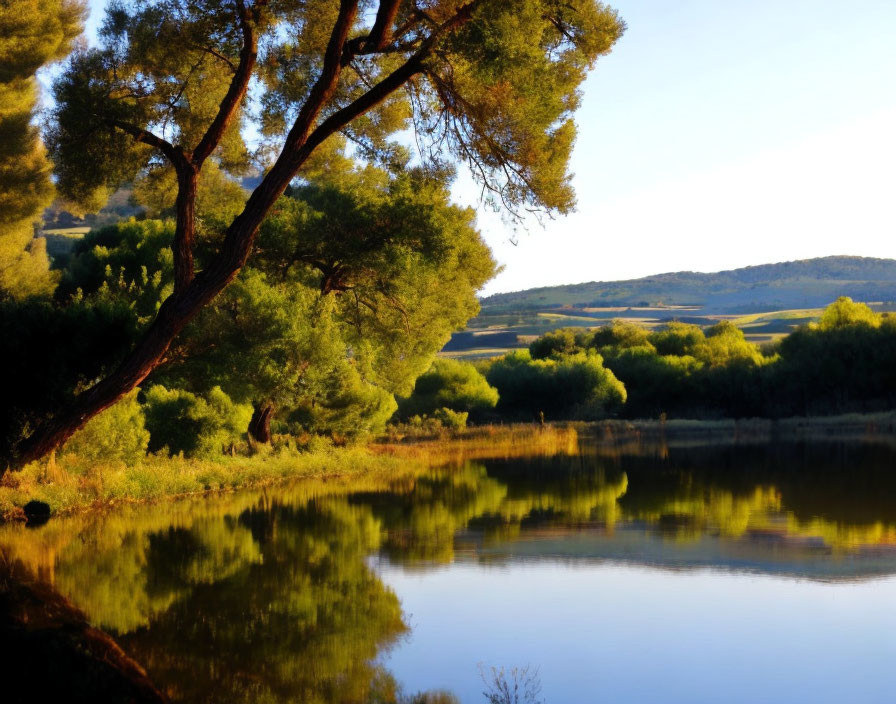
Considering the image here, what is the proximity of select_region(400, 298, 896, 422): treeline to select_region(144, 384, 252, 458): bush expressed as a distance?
24.6 m

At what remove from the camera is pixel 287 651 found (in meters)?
7.29

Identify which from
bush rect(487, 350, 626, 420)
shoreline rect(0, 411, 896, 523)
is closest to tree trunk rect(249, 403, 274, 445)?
shoreline rect(0, 411, 896, 523)

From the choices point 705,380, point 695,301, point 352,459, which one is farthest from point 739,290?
point 352,459

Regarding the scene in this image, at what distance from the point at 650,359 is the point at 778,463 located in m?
31.5

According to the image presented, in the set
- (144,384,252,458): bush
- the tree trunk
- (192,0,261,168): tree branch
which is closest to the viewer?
(192,0,261,168): tree branch

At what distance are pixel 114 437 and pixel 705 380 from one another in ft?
129

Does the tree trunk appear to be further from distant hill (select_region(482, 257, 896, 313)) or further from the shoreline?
distant hill (select_region(482, 257, 896, 313))

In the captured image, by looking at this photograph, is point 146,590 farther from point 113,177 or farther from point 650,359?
point 650,359

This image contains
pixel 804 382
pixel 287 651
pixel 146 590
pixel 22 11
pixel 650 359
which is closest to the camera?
pixel 287 651

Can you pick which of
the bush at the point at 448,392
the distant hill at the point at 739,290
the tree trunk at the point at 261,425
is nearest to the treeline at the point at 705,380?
the bush at the point at 448,392

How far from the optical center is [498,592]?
9.40m

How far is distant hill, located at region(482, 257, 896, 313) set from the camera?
12125cm

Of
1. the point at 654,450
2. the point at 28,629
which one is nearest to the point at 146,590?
the point at 28,629

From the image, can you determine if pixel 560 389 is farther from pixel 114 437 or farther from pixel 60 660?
pixel 60 660
